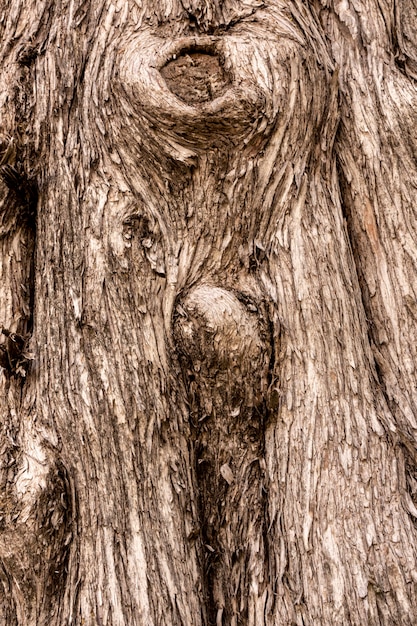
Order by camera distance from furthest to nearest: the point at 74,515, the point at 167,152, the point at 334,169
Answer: the point at 334,169 < the point at 167,152 < the point at 74,515

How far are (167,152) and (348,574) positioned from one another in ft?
4.24

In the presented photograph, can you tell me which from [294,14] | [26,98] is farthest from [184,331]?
[294,14]

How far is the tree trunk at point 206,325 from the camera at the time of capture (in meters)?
1.78

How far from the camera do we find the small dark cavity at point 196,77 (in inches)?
76.9

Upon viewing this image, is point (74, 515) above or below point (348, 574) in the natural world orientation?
below

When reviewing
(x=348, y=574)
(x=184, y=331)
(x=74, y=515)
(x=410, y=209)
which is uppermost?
(x=410, y=209)

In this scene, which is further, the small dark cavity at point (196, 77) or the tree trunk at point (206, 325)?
the small dark cavity at point (196, 77)

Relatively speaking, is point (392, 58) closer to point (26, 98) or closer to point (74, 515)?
point (26, 98)

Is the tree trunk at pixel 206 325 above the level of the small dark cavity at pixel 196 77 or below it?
below

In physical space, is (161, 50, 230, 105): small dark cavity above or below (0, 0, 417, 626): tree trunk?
above

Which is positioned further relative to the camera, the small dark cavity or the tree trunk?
the small dark cavity

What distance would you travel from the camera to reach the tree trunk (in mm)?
1781

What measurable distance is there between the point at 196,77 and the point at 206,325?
767 mm

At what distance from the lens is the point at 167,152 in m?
1.97
